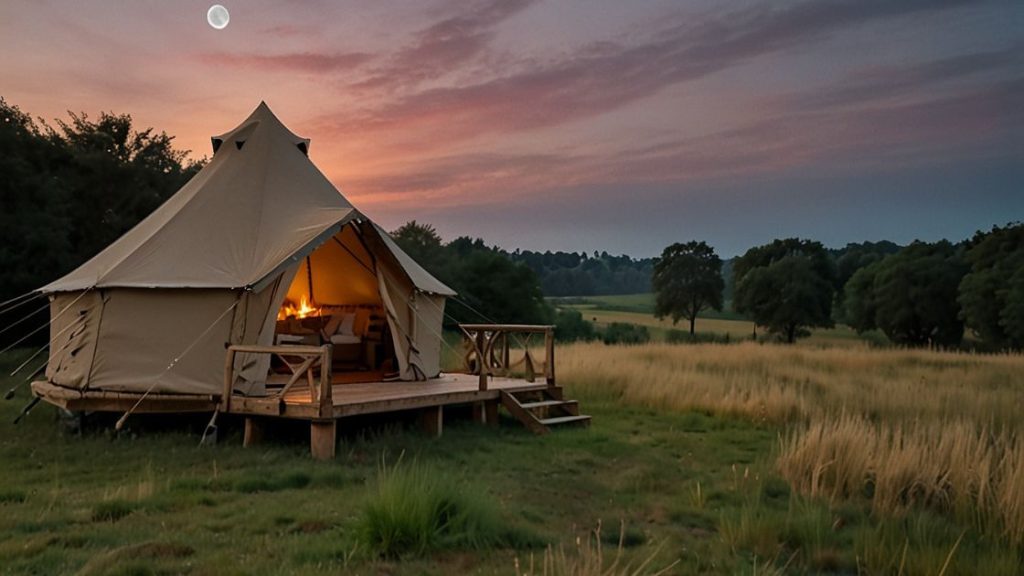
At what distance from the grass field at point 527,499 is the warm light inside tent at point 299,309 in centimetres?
373

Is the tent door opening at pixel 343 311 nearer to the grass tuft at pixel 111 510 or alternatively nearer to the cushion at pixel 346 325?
the cushion at pixel 346 325

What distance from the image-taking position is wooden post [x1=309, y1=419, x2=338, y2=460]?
7.54m

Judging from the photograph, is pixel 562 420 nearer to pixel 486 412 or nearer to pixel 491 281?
pixel 486 412

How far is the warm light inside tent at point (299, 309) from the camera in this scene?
12795 millimetres

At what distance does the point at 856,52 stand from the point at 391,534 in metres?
13.3

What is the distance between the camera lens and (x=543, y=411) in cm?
1053

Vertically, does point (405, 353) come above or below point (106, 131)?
below

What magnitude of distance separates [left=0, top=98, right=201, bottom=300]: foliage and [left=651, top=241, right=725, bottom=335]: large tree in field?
2879 cm

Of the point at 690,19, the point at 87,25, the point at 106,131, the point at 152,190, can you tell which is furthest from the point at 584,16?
the point at 106,131

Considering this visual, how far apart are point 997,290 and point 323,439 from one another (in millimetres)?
31918

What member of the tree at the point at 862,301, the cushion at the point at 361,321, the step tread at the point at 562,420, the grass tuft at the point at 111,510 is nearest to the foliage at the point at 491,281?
the tree at the point at 862,301

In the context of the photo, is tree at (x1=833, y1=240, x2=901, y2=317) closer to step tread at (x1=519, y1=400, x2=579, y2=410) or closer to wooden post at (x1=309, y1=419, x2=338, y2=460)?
step tread at (x1=519, y1=400, x2=579, y2=410)

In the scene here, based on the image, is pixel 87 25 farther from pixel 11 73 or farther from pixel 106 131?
pixel 106 131

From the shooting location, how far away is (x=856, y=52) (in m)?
13.9
